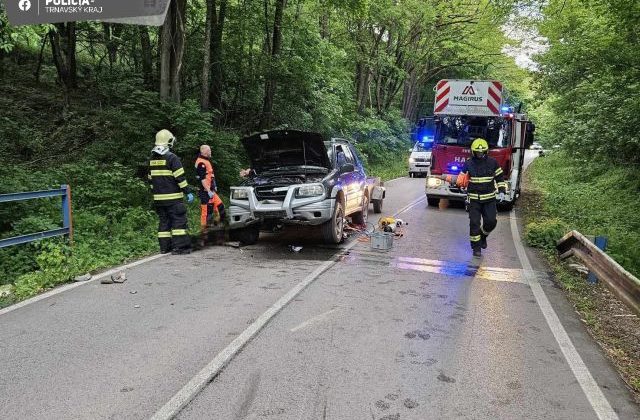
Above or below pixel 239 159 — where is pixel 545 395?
below

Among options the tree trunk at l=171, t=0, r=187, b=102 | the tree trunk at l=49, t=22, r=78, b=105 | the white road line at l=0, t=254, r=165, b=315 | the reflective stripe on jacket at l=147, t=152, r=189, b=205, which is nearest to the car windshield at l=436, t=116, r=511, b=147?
the tree trunk at l=171, t=0, r=187, b=102

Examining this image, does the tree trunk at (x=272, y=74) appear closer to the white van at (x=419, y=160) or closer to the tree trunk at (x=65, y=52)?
the tree trunk at (x=65, y=52)

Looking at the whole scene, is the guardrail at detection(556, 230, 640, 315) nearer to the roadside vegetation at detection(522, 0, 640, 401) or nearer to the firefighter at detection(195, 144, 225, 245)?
the roadside vegetation at detection(522, 0, 640, 401)

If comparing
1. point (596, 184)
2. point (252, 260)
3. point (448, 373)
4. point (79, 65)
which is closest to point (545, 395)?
point (448, 373)

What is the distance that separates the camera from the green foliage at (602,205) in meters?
10.2

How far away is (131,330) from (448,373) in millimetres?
2970

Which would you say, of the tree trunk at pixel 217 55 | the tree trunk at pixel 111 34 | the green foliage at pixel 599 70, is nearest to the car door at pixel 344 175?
the green foliage at pixel 599 70

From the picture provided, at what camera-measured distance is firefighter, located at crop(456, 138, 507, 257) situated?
29.0ft

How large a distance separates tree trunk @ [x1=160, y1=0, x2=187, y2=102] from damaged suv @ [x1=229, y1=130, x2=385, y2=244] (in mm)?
4247

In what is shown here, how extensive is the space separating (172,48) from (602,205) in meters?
12.9

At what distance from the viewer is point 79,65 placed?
21.6 m

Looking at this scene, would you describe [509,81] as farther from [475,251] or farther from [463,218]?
[475,251]

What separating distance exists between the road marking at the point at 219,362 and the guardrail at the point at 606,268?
3698mm

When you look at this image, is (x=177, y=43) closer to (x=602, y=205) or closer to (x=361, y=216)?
(x=361, y=216)
